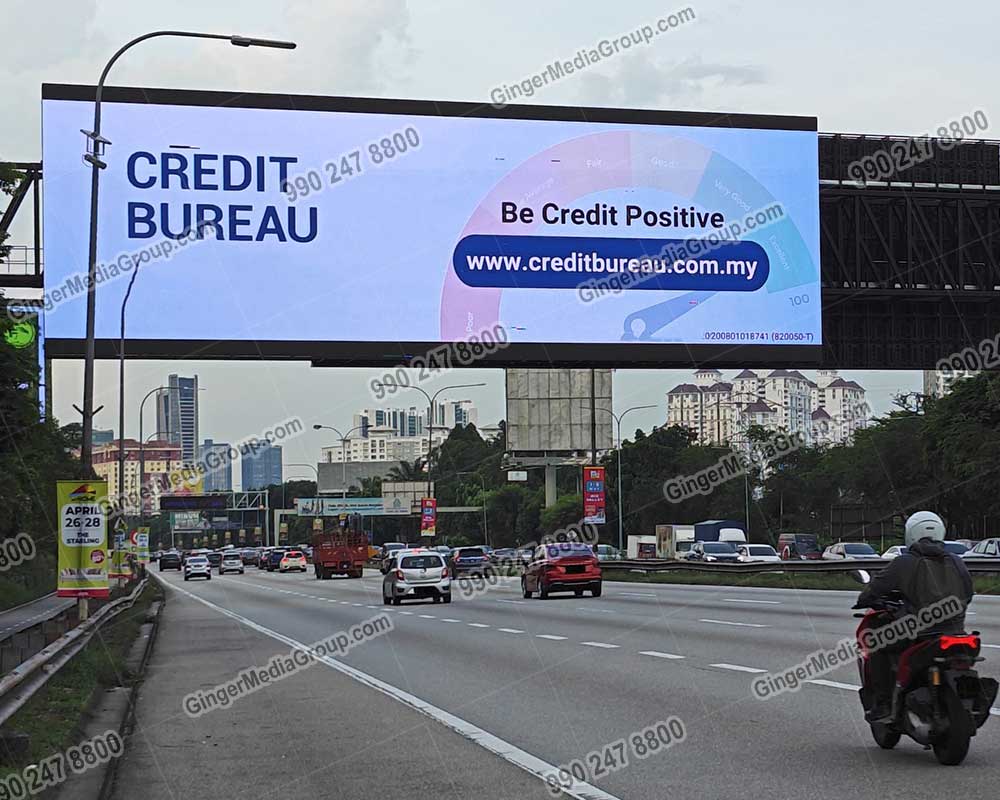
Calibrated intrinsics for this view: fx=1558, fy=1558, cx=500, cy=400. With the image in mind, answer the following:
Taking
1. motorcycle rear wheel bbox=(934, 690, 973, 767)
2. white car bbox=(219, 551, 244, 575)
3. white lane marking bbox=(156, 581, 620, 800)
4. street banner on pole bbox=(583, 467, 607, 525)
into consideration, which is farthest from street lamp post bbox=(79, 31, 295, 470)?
white car bbox=(219, 551, 244, 575)

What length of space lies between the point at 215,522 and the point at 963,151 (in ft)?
536

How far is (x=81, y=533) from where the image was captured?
21.8 meters

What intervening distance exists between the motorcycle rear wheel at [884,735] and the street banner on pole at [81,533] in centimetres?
1356

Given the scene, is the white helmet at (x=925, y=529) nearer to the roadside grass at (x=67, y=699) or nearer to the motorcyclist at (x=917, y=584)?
the motorcyclist at (x=917, y=584)

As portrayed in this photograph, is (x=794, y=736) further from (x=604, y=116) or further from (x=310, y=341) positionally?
(x=604, y=116)

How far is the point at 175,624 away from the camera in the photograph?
32.1m

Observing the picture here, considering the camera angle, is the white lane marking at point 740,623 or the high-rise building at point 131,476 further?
the high-rise building at point 131,476

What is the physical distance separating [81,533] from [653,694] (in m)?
10.2

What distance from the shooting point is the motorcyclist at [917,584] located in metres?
10.1

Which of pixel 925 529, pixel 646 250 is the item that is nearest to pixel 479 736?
pixel 925 529

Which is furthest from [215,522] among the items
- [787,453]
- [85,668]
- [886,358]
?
[85,668]

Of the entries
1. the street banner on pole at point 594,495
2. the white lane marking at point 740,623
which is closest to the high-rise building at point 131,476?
the street banner on pole at point 594,495

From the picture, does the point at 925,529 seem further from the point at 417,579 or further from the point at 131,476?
the point at 131,476

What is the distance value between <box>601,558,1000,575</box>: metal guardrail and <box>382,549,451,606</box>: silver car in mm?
10028
